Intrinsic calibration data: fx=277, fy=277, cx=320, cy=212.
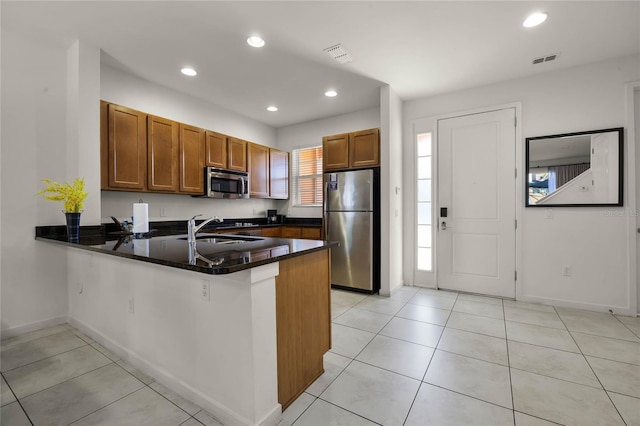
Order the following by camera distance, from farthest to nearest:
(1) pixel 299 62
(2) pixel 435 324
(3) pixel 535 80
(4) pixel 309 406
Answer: (3) pixel 535 80 < (1) pixel 299 62 < (2) pixel 435 324 < (4) pixel 309 406

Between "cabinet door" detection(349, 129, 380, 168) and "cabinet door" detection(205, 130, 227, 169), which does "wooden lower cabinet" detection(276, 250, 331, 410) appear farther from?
"cabinet door" detection(205, 130, 227, 169)

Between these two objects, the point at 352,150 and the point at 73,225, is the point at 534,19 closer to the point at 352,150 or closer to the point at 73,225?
the point at 352,150

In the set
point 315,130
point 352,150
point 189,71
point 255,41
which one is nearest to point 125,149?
point 189,71

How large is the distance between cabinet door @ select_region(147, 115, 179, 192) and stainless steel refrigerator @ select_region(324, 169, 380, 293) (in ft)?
7.06

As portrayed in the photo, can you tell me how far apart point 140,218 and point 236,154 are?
2020 mm

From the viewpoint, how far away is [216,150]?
13.3ft

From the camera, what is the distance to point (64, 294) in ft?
9.24

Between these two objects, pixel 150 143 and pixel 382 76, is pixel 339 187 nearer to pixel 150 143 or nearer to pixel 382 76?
pixel 382 76

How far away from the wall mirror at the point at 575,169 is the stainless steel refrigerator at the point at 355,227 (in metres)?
1.88

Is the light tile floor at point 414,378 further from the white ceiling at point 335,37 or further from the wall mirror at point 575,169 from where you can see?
the white ceiling at point 335,37

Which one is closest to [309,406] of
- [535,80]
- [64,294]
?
[64,294]

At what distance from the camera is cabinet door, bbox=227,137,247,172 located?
4230 millimetres

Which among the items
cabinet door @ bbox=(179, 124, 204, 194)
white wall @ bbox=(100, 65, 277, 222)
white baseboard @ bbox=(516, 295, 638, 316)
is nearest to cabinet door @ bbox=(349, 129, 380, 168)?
white wall @ bbox=(100, 65, 277, 222)

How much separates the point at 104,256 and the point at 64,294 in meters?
1.16
